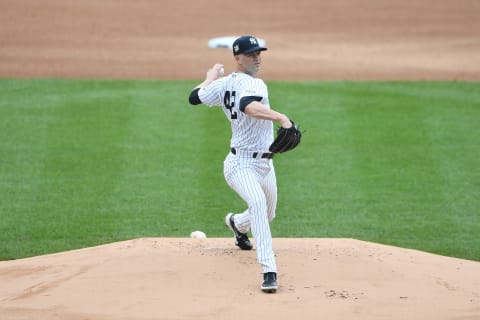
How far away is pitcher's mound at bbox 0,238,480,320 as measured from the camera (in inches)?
257

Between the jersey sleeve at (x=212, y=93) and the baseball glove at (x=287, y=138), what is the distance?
69cm

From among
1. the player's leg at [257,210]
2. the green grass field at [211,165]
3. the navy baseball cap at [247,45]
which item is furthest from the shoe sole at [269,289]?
the green grass field at [211,165]

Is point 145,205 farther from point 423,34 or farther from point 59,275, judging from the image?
point 423,34

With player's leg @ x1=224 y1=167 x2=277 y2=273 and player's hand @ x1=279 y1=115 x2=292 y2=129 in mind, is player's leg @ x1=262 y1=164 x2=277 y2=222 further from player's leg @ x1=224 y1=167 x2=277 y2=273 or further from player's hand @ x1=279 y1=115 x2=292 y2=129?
player's hand @ x1=279 y1=115 x2=292 y2=129

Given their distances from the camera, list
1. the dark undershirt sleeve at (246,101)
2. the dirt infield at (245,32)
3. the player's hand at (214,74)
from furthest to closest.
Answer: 1. the dirt infield at (245,32)
2. the player's hand at (214,74)
3. the dark undershirt sleeve at (246,101)

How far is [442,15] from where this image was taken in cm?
2128

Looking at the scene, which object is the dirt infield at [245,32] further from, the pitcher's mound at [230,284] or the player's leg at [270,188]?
the player's leg at [270,188]

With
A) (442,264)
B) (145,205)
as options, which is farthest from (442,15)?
(442,264)

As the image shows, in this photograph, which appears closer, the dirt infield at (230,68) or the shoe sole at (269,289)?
the dirt infield at (230,68)

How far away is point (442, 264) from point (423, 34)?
41.7ft

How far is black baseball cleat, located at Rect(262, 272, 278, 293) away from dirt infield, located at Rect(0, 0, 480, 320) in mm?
78

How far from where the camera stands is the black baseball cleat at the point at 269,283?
22.7 feet

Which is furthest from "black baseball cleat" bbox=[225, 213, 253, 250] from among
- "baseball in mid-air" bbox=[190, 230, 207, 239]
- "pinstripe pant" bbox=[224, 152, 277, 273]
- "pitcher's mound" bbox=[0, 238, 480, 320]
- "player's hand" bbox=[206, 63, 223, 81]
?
"player's hand" bbox=[206, 63, 223, 81]

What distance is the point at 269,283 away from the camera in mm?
6922
